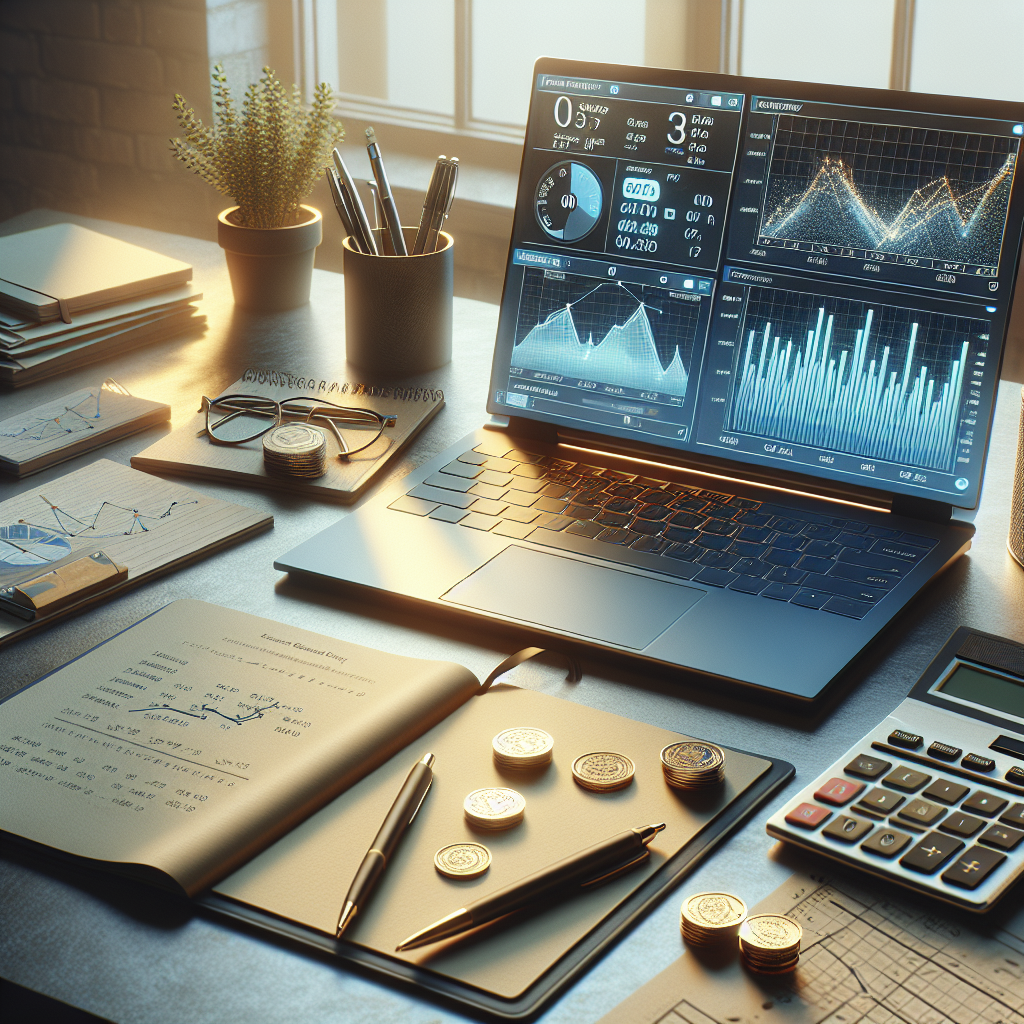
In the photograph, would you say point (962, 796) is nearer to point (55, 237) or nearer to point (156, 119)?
point (55, 237)

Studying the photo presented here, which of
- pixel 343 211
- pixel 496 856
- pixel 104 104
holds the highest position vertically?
pixel 104 104

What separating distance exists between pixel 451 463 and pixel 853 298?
368mm

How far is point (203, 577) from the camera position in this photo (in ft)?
3.01

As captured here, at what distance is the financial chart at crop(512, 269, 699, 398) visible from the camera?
3.42ft

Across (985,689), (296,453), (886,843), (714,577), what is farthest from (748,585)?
(296,453)

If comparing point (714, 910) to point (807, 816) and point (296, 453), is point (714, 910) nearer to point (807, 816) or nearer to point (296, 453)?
point (807, 816)

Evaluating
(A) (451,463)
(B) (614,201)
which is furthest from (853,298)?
(A) (451,463)

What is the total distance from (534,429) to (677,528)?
214 mm

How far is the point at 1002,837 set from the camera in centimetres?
60

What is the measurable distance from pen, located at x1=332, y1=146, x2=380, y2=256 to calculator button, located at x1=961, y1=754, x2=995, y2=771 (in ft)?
2.72

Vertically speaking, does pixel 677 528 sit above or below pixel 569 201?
below

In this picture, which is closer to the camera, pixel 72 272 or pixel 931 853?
pixel 931 853

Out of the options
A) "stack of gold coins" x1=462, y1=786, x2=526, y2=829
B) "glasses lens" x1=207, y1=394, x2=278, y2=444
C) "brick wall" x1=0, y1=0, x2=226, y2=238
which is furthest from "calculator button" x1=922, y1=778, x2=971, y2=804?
"brick wall" x1=0, y1=0, x2=226, y2=238

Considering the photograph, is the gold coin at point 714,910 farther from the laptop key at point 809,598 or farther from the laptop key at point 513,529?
the laptop key at point 513,529
